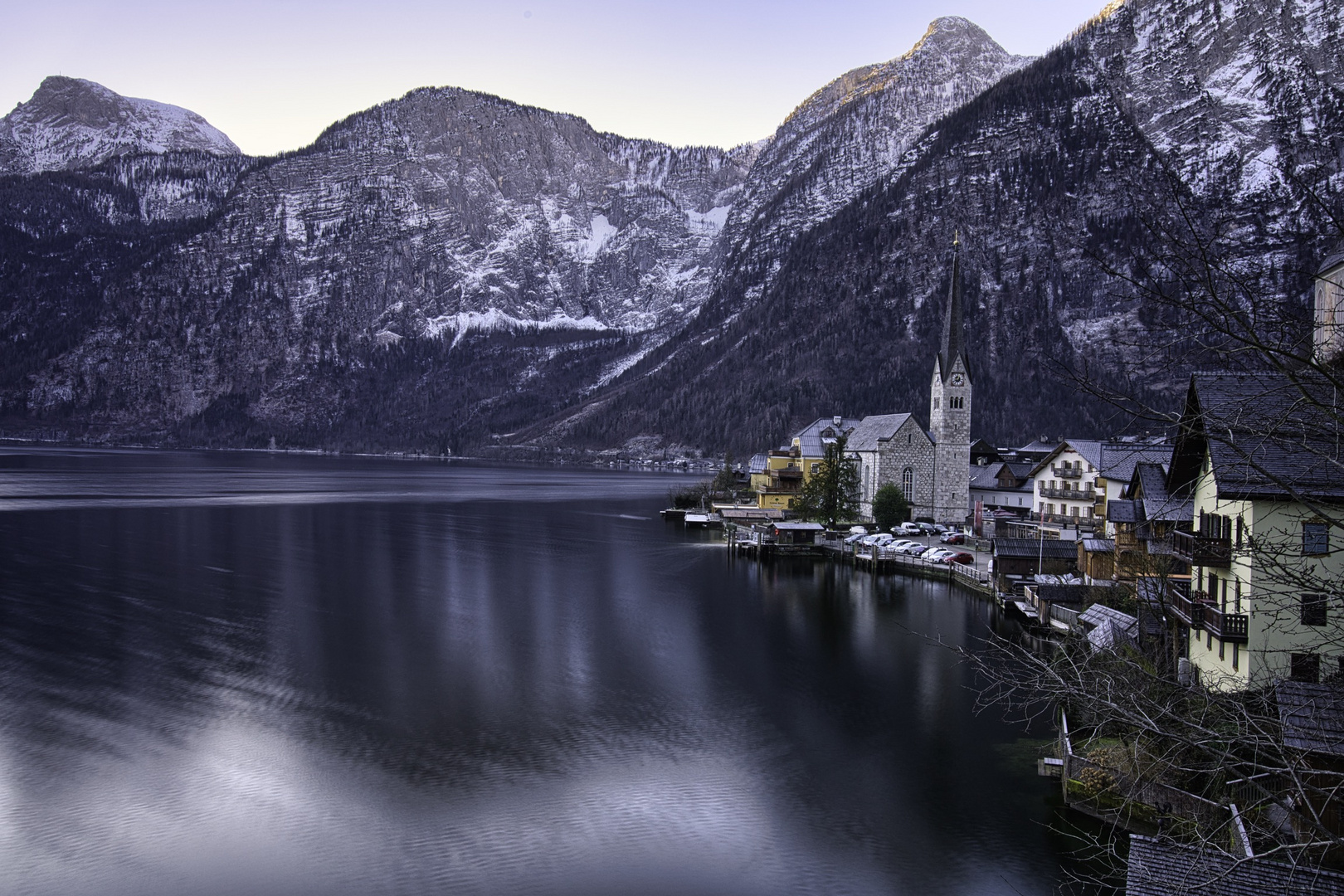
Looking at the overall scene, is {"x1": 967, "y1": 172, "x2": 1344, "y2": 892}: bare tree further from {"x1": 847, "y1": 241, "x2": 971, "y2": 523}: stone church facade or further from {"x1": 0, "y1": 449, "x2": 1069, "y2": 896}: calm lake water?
{"x1": 847, "y1": 241, "x2": 971, "y2": 523}: stone church facade

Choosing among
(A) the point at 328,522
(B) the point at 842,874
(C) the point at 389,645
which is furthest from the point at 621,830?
(A) the point at 328,522

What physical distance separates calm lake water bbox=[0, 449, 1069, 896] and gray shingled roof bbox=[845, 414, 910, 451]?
23508 mm

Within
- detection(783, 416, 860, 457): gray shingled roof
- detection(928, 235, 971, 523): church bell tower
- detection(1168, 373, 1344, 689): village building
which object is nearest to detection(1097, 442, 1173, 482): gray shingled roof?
detection(1168, 373, 1344, 689): village building

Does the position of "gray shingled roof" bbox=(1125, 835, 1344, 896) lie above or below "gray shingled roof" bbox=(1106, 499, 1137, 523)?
below

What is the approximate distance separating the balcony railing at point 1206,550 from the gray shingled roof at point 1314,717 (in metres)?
9.44

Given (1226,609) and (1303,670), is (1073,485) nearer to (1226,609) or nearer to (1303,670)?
(1226,609)

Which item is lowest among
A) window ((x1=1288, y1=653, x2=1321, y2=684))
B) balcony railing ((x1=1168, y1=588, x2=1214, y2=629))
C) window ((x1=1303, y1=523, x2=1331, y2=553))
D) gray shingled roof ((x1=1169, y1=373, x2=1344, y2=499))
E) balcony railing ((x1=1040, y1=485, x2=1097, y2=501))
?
window ((x1=1288, y1=653, x2=1321, y2=684))

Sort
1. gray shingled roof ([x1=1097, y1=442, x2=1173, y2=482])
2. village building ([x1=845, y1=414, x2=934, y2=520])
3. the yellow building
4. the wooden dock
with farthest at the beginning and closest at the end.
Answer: the yellow building, village building ([x1=845, y1=414, x2=934, y2=520]), the wooden dock, gray shingled roof ([x1=1097, y1=442, x2=1173, y2=482])

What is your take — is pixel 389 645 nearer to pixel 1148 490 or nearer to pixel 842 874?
pixel 842 874

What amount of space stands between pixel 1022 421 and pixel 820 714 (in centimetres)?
16591

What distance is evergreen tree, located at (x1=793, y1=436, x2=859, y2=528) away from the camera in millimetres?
86438

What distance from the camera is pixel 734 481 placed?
432ft

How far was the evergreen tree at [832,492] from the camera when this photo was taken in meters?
86.4

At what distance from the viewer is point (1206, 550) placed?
25203 millimetres
